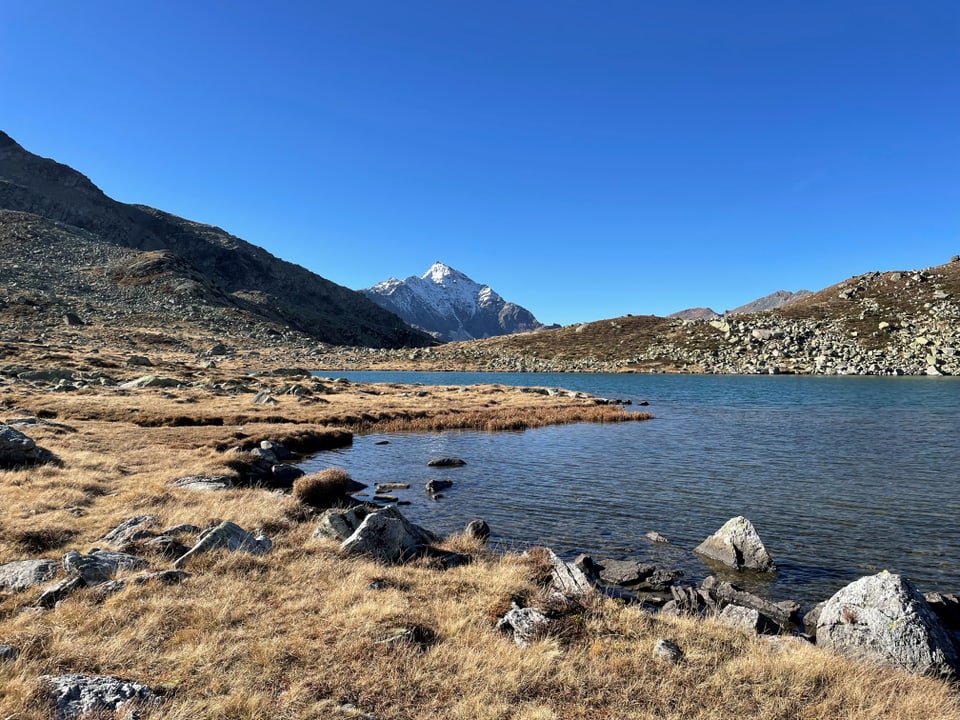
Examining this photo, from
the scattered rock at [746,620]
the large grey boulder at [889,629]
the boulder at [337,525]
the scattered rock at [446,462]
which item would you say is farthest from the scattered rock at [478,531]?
the scattered rock at [446,462]

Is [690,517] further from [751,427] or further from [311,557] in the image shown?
[751,427]

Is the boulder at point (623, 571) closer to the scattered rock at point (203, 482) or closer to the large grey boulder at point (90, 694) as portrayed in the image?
the large grey boulder at point (90, 694)

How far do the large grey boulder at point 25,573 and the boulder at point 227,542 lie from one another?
234 cm

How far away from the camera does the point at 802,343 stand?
15200 cm

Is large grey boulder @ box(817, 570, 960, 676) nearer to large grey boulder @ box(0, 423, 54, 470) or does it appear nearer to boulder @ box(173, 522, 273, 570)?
boulder @ box(173, 522, 273, 570)

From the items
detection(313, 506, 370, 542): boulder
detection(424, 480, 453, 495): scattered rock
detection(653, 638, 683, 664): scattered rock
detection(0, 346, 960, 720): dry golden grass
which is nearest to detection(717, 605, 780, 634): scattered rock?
detection(0, 346, 960, 720): dry golden grass

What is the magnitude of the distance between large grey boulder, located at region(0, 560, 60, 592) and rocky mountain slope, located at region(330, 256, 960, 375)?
486ft

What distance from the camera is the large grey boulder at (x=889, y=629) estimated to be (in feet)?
32.2

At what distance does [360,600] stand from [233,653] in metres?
2.89

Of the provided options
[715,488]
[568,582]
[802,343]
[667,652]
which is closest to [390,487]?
[568,582]

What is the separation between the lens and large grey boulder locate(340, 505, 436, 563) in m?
14.2

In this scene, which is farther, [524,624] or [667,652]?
Answer: [524,624]

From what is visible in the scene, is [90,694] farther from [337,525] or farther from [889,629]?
[889,629]

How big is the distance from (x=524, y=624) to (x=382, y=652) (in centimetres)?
293
